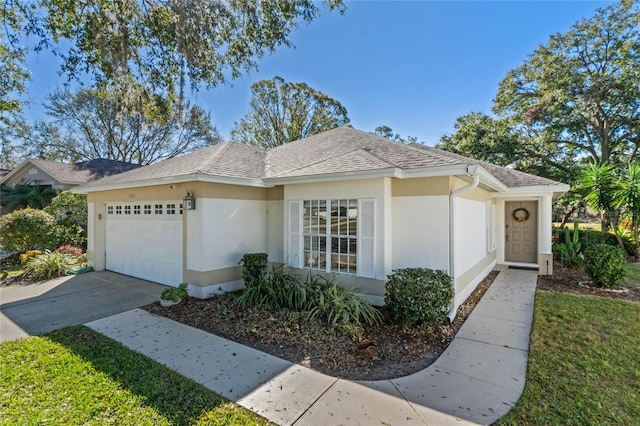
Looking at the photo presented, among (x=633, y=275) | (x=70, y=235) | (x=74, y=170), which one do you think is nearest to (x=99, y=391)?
(x=70, y=235)

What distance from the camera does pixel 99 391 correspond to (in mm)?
3818

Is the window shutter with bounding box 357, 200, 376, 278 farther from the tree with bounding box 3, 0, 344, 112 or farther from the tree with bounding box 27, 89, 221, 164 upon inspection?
the tree with bounding box 27, 89, 221, 164

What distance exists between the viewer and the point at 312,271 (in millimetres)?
7914

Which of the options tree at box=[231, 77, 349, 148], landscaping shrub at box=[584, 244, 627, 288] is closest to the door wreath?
landscaping shrub at box=[584, 244, 627, 288]

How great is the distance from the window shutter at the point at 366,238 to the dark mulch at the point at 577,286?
18.8 ft

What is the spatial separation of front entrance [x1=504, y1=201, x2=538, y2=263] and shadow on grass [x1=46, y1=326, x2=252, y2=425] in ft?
39.8

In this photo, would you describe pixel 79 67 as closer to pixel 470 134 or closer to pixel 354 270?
A: pixel 354 270

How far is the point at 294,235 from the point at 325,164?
82.9 inches

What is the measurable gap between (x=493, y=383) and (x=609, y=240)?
1564cm

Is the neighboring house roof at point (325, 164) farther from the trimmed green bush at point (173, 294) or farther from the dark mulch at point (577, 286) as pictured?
the dark mulch at point (577, 286)

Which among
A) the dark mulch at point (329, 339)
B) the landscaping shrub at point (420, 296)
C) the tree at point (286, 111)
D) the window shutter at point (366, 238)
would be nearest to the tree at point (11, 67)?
the dark mulch at point (329, 339)

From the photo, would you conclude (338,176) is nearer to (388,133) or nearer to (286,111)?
(286,111)

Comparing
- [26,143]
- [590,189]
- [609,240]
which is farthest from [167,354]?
[26,143]

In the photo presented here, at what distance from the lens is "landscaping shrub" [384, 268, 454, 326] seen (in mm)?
5590
